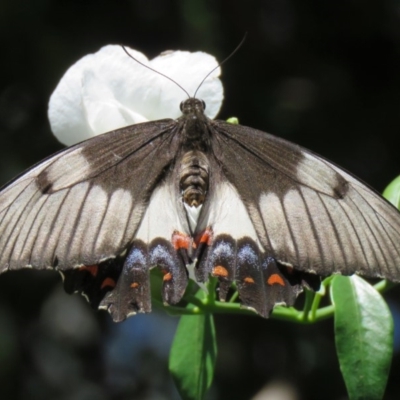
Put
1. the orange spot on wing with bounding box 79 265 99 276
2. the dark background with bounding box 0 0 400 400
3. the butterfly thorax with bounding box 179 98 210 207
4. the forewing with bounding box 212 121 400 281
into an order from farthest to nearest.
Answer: the dark background with bounding box 0 0 400 400
the butterfly thorax with bounding box 179 98 210 207
the orange spot on wing with bounding box 79 265 99 276
the forewing with bounding box 212 121 400 281

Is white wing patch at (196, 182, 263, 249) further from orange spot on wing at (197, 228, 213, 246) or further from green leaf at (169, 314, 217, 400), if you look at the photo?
green leaf at (169, 314, 217, 400)

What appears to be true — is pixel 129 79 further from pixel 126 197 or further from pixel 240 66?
pixel 240 66

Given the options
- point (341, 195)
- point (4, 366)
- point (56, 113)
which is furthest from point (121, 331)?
point (341, 195)

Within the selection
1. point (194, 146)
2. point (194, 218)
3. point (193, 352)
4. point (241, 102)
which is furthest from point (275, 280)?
point (241, 102)

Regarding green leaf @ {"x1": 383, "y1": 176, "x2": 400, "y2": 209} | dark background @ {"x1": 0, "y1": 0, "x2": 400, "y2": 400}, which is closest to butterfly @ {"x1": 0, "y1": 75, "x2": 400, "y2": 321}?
green leaf @ {"x1": 383, "y1": 176, "x2": 400, "y2": 209}

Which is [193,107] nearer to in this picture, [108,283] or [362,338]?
[108,283]
